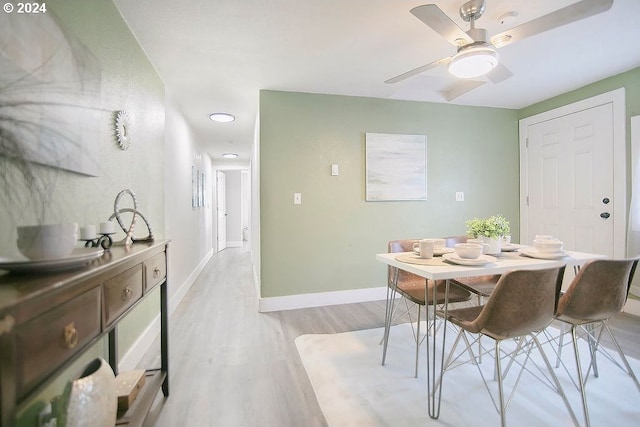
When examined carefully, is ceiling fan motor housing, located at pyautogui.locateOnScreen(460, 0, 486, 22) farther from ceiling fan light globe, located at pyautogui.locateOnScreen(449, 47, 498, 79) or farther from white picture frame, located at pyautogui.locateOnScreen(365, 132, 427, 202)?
white picture frame, located at pyautogui.locateOnScreen(365, 132, 427, 202)

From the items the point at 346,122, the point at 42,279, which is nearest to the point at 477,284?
the point at 346,122

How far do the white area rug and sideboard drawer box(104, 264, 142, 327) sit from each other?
107 centimetres

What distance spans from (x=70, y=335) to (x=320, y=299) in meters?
2.57

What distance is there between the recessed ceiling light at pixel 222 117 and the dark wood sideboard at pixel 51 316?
305 cm

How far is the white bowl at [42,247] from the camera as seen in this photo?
742 mm

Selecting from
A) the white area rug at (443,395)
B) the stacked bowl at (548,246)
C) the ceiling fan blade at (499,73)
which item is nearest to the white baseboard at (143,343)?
the white area rug at (443,395)

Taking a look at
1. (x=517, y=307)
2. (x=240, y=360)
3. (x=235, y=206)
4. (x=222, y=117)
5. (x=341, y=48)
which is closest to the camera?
(x=517, y=307)

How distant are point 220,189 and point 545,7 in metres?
6.98

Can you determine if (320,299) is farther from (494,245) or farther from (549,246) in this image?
(549,246)

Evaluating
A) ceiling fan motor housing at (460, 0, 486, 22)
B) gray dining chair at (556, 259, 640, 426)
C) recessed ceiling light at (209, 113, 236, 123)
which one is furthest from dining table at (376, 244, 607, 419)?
recessed ceiling light at (209, 113, 236, 123)

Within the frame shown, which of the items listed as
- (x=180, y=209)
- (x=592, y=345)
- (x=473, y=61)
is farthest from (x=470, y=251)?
(x=180, y=209)

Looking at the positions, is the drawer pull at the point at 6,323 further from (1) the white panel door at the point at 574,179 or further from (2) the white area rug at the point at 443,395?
(1) the white panel door at the point at 574,179

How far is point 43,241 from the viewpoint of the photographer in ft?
2.48

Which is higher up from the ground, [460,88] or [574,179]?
[460,88]
